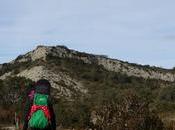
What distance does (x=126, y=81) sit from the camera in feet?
295

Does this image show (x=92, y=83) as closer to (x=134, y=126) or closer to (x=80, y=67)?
(x=80, y=67)

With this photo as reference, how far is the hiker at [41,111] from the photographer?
11.3m

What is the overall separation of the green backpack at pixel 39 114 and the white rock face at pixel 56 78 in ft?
185

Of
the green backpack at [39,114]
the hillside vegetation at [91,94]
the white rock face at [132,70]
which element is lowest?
the green backpack at [39,114]

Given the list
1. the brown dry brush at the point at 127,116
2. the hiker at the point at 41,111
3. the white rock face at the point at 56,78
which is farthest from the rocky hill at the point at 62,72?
the hiker at the point at 41,111

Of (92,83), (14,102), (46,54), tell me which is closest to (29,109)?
(14,102)

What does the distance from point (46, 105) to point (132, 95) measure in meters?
13.1

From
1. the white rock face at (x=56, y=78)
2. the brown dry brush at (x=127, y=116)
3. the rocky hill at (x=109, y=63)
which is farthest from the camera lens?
the rocky hill at (x=109, y=63)

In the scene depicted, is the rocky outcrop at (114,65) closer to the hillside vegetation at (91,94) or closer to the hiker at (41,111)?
the hillside vegetation at (91,94)

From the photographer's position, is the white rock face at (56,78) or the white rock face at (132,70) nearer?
the white rock face at (56,78)

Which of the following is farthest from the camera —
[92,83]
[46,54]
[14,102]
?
[46,54]

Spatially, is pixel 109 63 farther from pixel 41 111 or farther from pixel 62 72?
pixel 41 111

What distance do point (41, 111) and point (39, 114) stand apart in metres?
0.07

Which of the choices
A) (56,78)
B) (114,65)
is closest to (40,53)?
(56,78)
